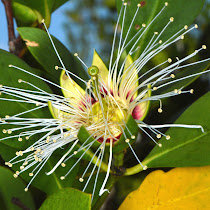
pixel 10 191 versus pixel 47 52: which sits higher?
pixel 47 52

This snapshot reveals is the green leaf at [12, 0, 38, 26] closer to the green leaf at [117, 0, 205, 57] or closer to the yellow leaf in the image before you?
the green leaf at [117, 0, 205, 57]

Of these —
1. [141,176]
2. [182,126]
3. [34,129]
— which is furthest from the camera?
[141,176]

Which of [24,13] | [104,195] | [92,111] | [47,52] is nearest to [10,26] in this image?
[24,13]

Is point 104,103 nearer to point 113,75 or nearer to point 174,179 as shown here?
point 113,75

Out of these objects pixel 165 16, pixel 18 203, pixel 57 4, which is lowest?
pixel 18 203

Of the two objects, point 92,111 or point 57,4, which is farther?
point 57,4

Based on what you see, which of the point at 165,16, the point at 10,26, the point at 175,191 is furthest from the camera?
the point at 10,26

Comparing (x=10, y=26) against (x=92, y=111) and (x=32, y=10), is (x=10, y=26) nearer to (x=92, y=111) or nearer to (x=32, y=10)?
(x=32, y=10)

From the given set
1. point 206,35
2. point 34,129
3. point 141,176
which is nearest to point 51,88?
point 34,129

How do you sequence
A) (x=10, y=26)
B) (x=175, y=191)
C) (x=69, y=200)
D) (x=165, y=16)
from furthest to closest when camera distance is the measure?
(x=10, y=26), (x=165, y=16), (x=175, y=191), (x=69, y=200)
